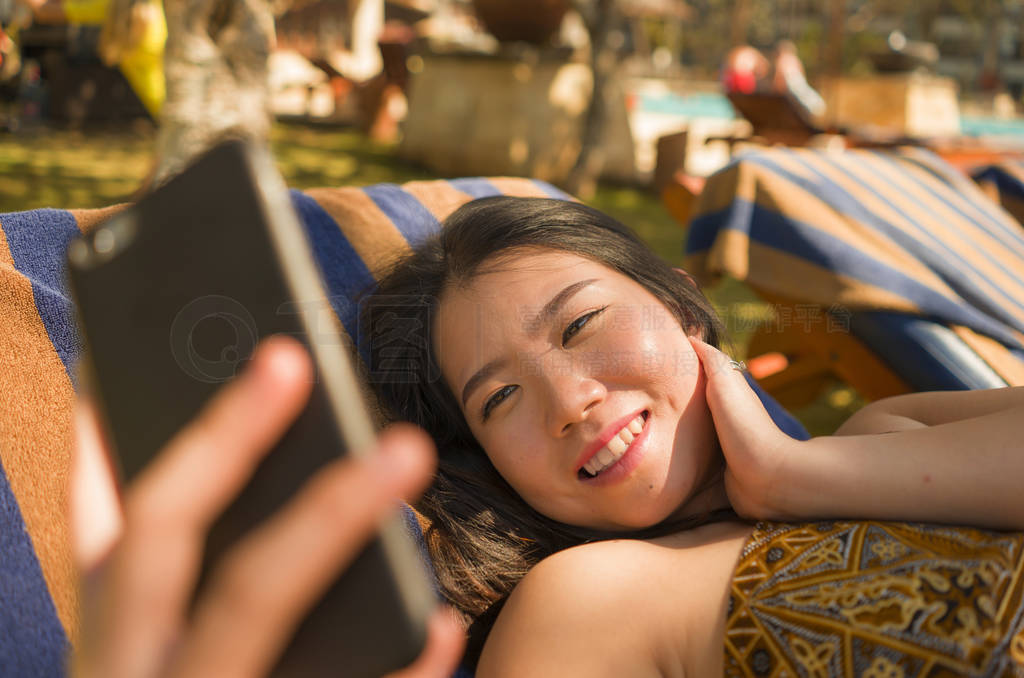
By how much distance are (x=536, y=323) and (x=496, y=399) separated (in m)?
0.15

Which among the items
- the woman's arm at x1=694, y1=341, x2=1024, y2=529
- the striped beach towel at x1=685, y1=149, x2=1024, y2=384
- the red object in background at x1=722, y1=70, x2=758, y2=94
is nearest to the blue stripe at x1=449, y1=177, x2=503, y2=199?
the striped beach towel at x1=685, y1=149, x2=1024, y2=384

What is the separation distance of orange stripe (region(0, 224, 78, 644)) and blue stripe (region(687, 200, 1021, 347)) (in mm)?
2010

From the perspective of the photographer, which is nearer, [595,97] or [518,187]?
[518,187]

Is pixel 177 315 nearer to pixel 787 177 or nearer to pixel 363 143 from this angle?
pixel 787 177

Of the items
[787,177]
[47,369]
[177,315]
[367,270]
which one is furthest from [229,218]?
[787,177]

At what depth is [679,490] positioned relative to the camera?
130 centimetres

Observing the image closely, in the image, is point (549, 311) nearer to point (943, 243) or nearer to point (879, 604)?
point (879, 604)

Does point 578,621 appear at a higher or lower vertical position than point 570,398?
lower

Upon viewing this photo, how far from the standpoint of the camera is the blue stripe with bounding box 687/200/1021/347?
235 cm

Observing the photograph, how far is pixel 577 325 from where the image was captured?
1407 mm

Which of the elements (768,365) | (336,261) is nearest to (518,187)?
(336,261)

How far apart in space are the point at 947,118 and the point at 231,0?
458 inches

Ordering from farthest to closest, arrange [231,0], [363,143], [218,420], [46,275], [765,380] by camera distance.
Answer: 1. [363,143]
2. [231,0]
3. [765,380]
4. [46,275]
5. [218,420]

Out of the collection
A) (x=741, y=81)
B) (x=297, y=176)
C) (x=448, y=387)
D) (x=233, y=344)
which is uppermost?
(x=233, y=344)
